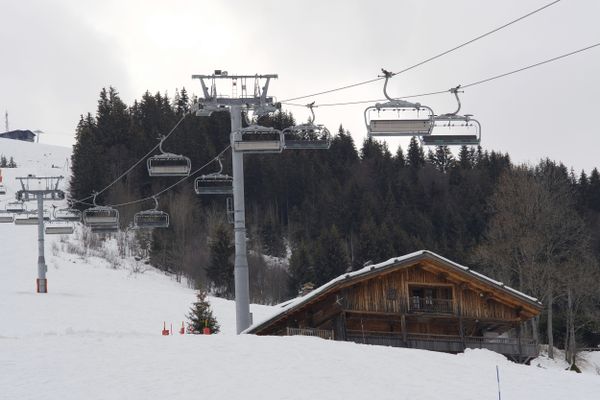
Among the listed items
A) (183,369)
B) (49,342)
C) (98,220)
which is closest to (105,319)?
(98,220)

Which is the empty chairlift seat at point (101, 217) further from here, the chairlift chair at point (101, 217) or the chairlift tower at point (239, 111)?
the chairlift tower at point (239, 111)

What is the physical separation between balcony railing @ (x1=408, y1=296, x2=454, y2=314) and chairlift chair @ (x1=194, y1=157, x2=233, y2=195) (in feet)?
29.2

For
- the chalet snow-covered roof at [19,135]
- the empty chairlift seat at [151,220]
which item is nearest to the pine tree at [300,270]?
the empty chairlift seat at [151,220]

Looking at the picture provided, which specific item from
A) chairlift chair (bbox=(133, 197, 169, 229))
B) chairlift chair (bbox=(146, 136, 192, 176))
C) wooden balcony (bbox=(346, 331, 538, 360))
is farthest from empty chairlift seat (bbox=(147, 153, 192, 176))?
wooden balcony (bbox=(346, 331, 538, 360))

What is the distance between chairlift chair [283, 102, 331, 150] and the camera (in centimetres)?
2823

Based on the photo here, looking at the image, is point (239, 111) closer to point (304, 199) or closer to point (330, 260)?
point (330, 260)

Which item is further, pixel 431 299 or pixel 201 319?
pixel 201 319

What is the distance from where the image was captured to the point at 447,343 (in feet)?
126

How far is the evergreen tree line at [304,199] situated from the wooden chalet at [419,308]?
80.5 ft

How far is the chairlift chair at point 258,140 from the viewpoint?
2714 cm

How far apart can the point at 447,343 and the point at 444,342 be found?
0.46ft

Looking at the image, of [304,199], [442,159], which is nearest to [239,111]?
[304,199]

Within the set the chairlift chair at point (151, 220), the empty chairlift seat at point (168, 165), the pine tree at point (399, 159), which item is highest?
the pine tree at point (399, 159)

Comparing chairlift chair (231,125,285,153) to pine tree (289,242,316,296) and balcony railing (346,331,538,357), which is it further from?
pine tree (289,242,316,296)
